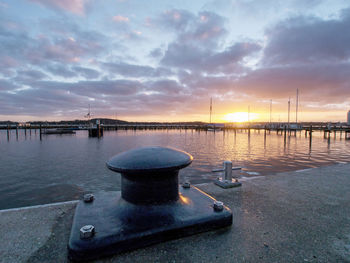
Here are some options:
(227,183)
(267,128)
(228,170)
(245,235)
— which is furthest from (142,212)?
(267,128)

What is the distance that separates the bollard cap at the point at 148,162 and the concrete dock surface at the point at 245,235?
1.08 meters

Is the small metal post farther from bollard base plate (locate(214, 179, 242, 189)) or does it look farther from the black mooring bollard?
the black mooring bollard

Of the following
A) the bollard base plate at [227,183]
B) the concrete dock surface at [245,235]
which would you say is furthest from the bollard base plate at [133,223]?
the bollard base plate at [227,183]

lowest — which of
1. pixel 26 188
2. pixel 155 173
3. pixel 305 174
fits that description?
pixel 26 188

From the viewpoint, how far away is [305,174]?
22.2ft

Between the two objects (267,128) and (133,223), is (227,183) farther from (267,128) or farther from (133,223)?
(267,128)

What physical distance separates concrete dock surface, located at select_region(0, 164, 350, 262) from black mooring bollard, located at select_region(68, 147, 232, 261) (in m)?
0.15

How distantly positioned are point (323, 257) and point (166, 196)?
2290 millimetres

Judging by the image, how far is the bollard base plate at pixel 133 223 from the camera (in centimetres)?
242

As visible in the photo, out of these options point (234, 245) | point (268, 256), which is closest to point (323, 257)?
point (268, 256)

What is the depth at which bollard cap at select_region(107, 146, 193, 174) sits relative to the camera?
9.62 ft

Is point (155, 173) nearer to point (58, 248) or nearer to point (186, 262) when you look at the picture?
point (186, 262)

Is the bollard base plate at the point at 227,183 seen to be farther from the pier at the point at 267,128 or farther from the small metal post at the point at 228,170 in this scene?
the pier at the point at 267,128

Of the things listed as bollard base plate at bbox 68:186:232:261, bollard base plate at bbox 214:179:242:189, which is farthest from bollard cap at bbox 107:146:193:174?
bollard base plate at bbox 214:179:242:189
